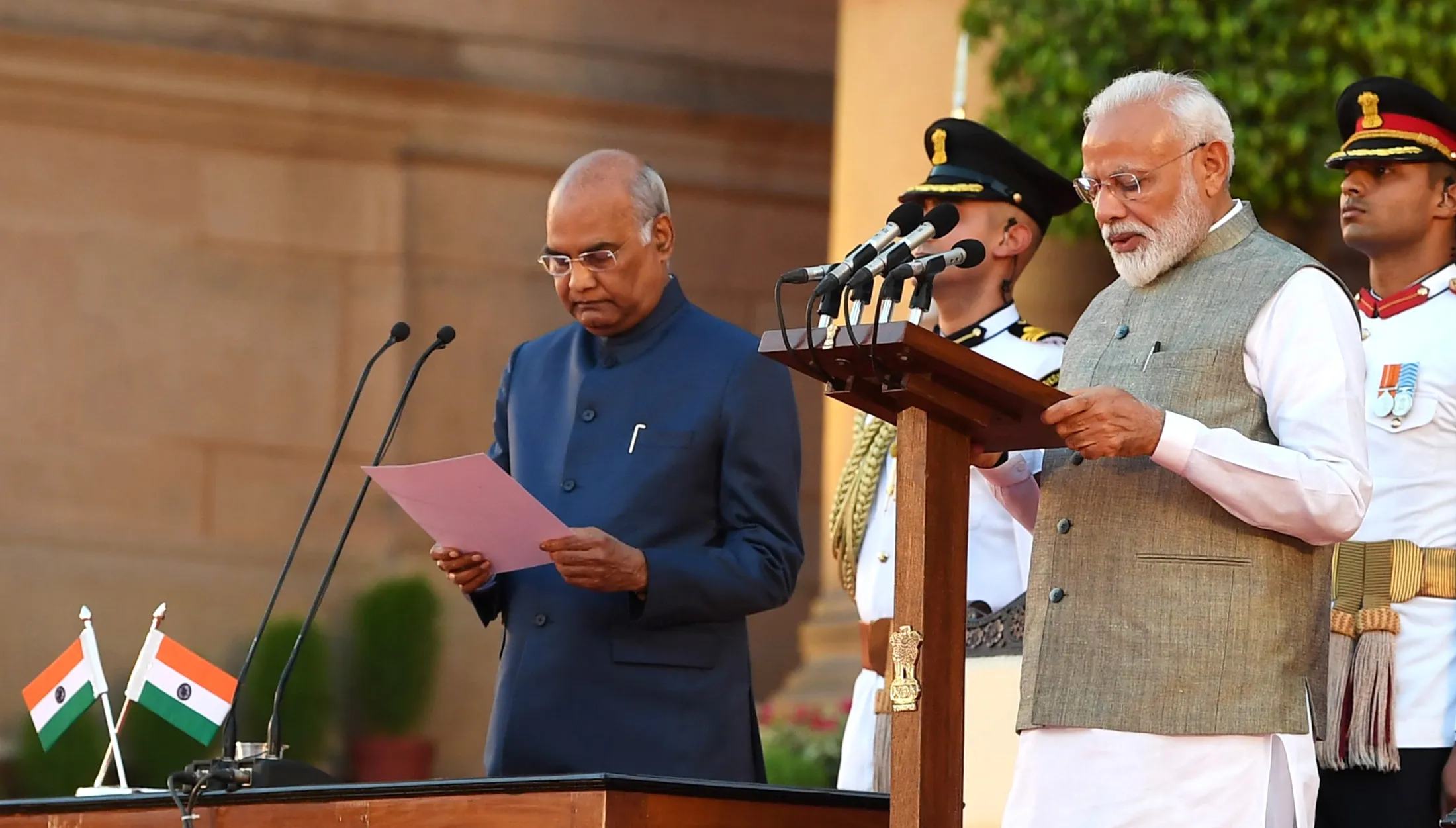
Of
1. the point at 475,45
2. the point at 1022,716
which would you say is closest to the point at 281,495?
the point at 475,45

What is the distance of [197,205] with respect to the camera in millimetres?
9133

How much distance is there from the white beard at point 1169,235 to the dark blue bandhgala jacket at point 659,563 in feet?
2.72

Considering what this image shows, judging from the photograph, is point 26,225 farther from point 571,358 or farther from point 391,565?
point 571,358

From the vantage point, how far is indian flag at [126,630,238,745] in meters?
4.19

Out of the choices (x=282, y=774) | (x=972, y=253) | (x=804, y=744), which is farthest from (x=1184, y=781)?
(x=804, y=744)

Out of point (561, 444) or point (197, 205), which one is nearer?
point (561, 444)

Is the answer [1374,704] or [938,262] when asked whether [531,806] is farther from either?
[1374,704]

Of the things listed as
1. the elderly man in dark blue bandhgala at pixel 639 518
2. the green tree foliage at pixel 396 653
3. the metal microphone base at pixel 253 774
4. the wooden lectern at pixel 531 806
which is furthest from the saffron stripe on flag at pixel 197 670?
the green tree foliage at pixel 396 653

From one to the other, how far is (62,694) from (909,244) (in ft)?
6.96

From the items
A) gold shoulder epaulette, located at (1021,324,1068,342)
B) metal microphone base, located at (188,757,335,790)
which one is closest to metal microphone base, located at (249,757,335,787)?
metal microphone base, located at (188,757,335,790)

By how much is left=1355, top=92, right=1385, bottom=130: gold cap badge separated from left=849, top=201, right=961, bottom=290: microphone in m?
1.57

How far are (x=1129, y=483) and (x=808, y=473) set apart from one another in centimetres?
678

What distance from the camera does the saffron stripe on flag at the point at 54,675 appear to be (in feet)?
14.5

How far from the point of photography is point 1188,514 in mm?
3398
